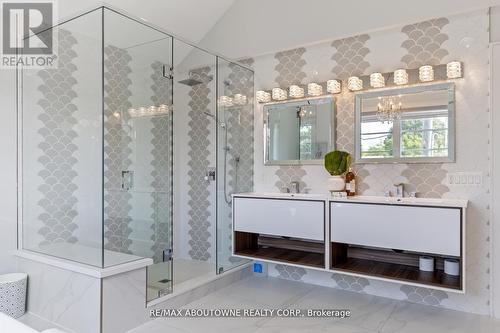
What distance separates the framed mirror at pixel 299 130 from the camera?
132 inches

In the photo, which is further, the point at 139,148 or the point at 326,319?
the point at 139,148

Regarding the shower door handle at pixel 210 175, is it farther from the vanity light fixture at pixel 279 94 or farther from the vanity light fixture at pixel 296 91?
the vanity light fixture at pixel 296 91

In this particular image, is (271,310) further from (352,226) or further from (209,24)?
(209,24)

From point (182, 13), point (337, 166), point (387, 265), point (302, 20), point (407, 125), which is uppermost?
point (182, 13)

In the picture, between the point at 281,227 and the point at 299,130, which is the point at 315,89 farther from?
the point at 281,227

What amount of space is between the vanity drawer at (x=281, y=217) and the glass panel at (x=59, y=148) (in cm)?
134

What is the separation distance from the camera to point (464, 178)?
2777mm

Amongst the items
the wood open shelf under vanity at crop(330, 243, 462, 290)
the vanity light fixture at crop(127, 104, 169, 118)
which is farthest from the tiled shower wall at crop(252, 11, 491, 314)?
the vanity light fixture at crop(127, 104, 169, 118)

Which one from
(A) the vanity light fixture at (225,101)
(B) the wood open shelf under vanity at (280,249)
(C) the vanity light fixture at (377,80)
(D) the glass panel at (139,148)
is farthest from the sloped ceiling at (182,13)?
(B) the wood open shelf under vanity at (280,249)

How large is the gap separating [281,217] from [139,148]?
1.42 m

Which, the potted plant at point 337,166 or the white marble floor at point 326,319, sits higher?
the potted plant at point 337,166

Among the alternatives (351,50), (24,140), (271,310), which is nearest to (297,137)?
(351,50)

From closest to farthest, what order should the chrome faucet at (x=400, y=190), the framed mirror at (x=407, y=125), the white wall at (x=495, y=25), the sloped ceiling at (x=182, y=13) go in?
the white wall at (x=495, y=25), the framed mirror at (x=407, y=125), the chrome faucet at (x=400, y=190), the sloped ceiling at (x=182, y=13)

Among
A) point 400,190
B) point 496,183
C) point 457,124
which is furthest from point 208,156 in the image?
point 496,183
